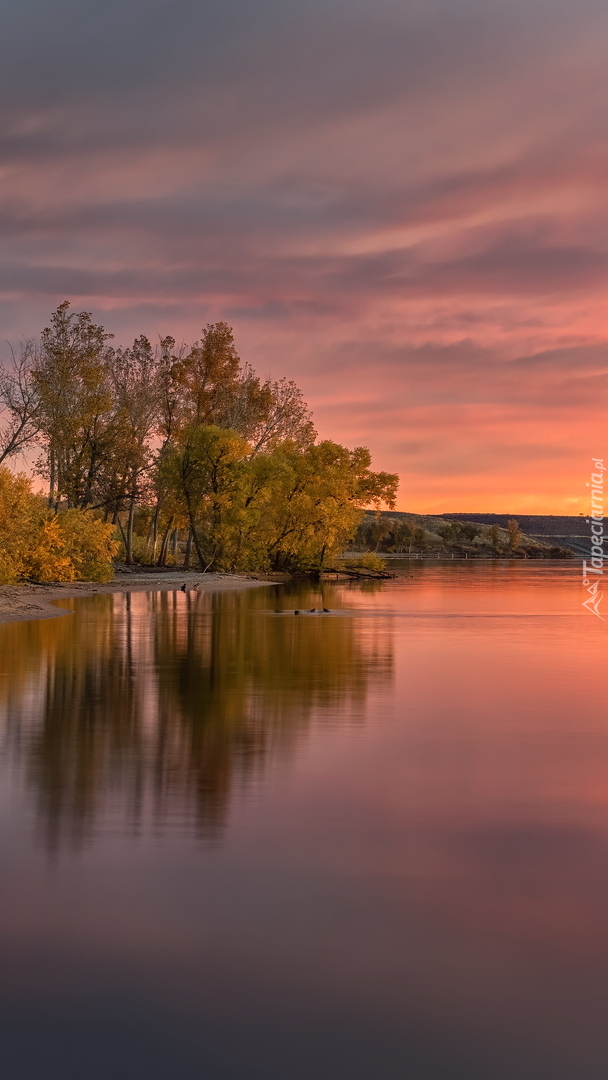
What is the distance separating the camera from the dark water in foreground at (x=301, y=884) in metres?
6.41

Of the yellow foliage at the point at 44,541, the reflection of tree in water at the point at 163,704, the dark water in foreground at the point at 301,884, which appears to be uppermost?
the yellow foliage at the point at 44,541

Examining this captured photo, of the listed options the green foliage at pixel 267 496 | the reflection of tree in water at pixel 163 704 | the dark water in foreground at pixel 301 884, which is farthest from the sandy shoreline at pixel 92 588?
the dark water in foreground at pixel 301 884

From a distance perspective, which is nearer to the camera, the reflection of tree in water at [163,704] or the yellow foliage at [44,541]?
the reflection of tree in water at [163,704]

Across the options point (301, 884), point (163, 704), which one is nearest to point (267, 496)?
point (163, 704)

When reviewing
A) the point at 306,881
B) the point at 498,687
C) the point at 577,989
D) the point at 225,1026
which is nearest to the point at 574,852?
the point at 306,881

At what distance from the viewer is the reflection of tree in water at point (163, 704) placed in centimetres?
Result: 1229

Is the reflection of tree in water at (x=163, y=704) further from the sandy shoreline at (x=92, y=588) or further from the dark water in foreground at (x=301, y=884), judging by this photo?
the sandy shoreline at (x=92, y=588)

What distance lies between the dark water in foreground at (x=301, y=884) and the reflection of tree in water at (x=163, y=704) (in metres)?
0.08

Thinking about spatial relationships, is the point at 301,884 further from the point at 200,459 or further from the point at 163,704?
the point at 200,459

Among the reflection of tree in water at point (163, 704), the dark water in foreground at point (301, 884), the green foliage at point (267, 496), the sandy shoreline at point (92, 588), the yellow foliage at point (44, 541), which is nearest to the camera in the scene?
the dark water in foreground at point (301, 884)

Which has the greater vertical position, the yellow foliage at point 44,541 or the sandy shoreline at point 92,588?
the yellow foliage at point 44,541

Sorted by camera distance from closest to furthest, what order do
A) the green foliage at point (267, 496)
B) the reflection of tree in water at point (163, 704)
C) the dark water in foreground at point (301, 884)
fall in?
the dark water in foreground at point (301, 884) → the reflection of tree in water at point (163, 704) → the green foliage at point (267, 496)

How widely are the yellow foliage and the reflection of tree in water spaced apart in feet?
44.8

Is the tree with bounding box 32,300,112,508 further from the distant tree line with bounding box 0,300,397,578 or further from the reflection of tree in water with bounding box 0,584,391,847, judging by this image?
the reflection of tree in water with bounding box 0,584,391,847
